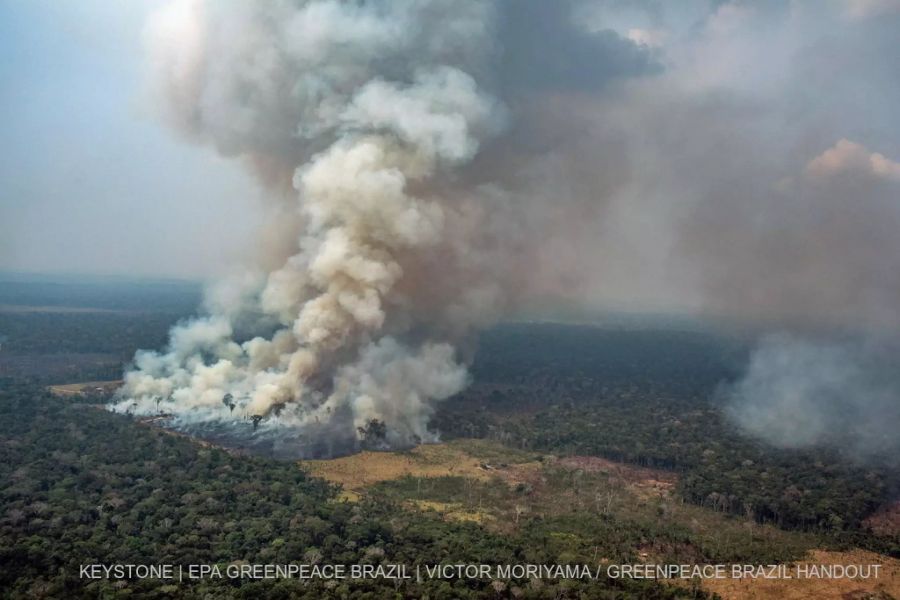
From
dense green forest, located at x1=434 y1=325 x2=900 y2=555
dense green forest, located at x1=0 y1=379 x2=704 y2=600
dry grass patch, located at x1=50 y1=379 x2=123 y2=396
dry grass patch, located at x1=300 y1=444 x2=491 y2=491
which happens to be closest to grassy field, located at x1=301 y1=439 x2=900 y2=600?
dry grass patch, located at x1=300 y1=444 x2=491 y2=491

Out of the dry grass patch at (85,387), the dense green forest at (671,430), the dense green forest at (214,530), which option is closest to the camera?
the dense green forest at (214,530)

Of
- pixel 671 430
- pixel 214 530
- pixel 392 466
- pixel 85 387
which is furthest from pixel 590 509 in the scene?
pixel 85 387

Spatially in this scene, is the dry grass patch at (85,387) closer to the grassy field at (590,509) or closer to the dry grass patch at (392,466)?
the dry grass patch at (392,466)

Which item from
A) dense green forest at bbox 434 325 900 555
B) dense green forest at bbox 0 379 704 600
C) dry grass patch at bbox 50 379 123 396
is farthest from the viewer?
dry grass patch at bbox 50 379 123 396

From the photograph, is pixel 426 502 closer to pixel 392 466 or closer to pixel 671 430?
pixel 392 466

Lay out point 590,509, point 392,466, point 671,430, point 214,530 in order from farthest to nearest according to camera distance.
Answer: point 671,430 < point 392,466 < point 590,509 < point 214,530

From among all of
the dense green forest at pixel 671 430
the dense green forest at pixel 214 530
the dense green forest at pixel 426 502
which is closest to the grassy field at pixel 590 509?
the dense green forest at pixel 426 502

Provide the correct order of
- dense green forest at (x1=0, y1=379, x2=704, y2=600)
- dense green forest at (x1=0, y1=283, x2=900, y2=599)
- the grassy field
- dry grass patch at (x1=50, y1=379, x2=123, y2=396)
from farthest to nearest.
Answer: dry grass patch at (x1=50, y1=379, x2=123, y2=396)
the grassy field
dense green forest at (x1=0, y1=283, x2=900, y2=599)
dense green forest at (x1=0, y1=379, x2=704, y2=600)

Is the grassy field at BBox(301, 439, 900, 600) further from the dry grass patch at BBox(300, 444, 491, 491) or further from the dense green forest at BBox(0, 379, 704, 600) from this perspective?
the dense green forest at BBox(0, 379, 704, 600)

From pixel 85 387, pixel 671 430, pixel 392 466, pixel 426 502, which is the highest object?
pixel 85 387

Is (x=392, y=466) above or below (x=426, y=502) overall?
above
